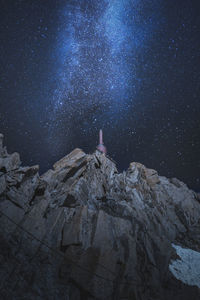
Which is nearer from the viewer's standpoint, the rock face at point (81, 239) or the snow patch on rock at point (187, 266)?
the rock face at point (81, 239)

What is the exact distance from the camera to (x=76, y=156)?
29859 mm

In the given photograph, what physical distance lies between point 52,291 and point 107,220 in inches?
343

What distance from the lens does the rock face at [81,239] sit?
1127 cm

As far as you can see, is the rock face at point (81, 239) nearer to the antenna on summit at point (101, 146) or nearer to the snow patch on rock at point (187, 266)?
the snow patch on rock at point (187, 266)

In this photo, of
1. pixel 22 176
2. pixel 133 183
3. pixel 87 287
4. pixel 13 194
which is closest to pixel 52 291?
pixel 87 287

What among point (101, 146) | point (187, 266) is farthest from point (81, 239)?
point (101, 146)

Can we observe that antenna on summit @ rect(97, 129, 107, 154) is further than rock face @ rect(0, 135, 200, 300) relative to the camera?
Yes

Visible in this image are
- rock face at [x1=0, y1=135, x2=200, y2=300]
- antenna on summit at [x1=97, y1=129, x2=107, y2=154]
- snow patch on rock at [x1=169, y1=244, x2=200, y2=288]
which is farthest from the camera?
antenna on summit at [x1=97, y1=129, x2=107, y2=154]

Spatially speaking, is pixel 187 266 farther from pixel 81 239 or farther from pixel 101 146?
pixel 101 146

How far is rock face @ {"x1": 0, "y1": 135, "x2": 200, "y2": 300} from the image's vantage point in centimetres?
1127

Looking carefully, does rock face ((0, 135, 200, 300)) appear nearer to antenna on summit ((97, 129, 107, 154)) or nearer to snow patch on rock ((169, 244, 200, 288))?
snow patch on rock ((169, 244, 200, 288))

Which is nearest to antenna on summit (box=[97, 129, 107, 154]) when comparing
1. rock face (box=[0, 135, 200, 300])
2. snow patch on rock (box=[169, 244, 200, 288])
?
rock face (box=[0, 135, 200, 300])

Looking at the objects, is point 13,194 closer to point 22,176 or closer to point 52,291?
point 22,176

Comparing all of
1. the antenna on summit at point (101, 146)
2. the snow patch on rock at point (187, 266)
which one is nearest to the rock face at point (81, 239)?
the snow patch on rock at point (187, 266)
